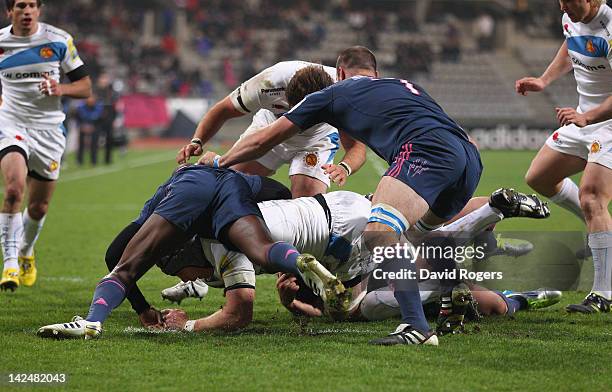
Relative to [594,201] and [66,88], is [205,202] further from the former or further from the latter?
[66,88]

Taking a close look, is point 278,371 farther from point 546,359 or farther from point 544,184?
point 544,184

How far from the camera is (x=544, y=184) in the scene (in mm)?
7551

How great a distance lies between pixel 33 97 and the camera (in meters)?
8.45

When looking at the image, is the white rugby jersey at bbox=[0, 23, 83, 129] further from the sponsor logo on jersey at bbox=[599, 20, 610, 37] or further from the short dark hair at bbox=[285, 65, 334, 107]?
the sponsor logo on jersey at bbox=[599, 20, 610, 37]

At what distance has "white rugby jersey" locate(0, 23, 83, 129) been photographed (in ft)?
27.6

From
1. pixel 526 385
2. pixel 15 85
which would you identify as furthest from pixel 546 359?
pixel 15 85

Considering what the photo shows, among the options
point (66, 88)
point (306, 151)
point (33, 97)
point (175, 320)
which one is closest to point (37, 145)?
point (33, 97)

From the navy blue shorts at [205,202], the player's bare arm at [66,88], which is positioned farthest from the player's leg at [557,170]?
the player's bare arm at [66,88]

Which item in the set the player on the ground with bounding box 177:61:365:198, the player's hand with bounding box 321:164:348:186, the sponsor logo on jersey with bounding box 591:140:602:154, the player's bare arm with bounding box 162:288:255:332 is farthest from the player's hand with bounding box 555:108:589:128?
the player's bare arm with bounding box 162:288:255:332

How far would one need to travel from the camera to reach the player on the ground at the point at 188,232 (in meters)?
5.50

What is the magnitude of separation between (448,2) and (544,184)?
3859 cm

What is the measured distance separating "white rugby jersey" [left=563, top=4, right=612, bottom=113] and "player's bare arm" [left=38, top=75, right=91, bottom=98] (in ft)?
14.1

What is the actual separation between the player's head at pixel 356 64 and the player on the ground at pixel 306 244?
0.83 m

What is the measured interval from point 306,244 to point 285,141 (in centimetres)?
121
